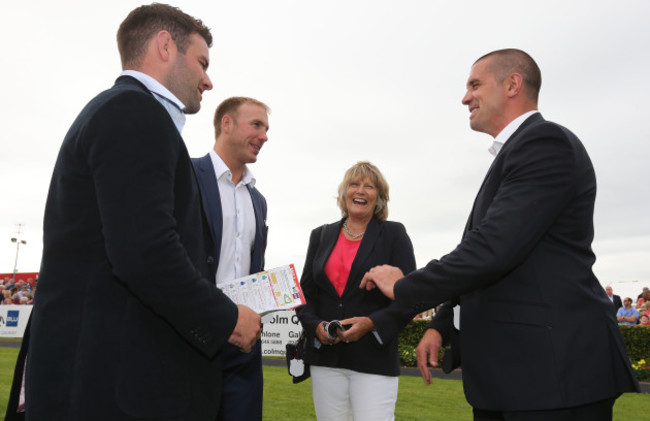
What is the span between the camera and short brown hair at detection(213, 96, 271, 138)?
429 centimetres

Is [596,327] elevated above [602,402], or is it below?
above

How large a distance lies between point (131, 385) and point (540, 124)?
2.17m

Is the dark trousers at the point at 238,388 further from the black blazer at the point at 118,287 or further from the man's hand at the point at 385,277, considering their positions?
the black blazer at the point at 118,287

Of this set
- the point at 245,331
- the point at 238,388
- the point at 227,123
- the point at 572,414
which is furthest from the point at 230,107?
the point at 572,414

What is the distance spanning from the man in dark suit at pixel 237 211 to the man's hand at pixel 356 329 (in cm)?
63

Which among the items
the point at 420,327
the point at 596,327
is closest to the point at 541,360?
the point at 596,327

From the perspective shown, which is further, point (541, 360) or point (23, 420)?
point (541, 360)

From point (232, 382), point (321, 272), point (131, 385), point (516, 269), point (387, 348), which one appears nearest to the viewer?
point (131, 385)

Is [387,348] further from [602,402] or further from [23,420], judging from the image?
[23,420]

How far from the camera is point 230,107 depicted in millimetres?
4320

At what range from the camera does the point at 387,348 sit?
398 centimetres

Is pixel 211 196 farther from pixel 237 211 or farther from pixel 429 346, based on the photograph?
pixel 429 346

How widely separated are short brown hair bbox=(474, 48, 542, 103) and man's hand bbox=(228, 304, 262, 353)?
80.7 inches

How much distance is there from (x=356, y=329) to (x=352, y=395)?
0.49 m
